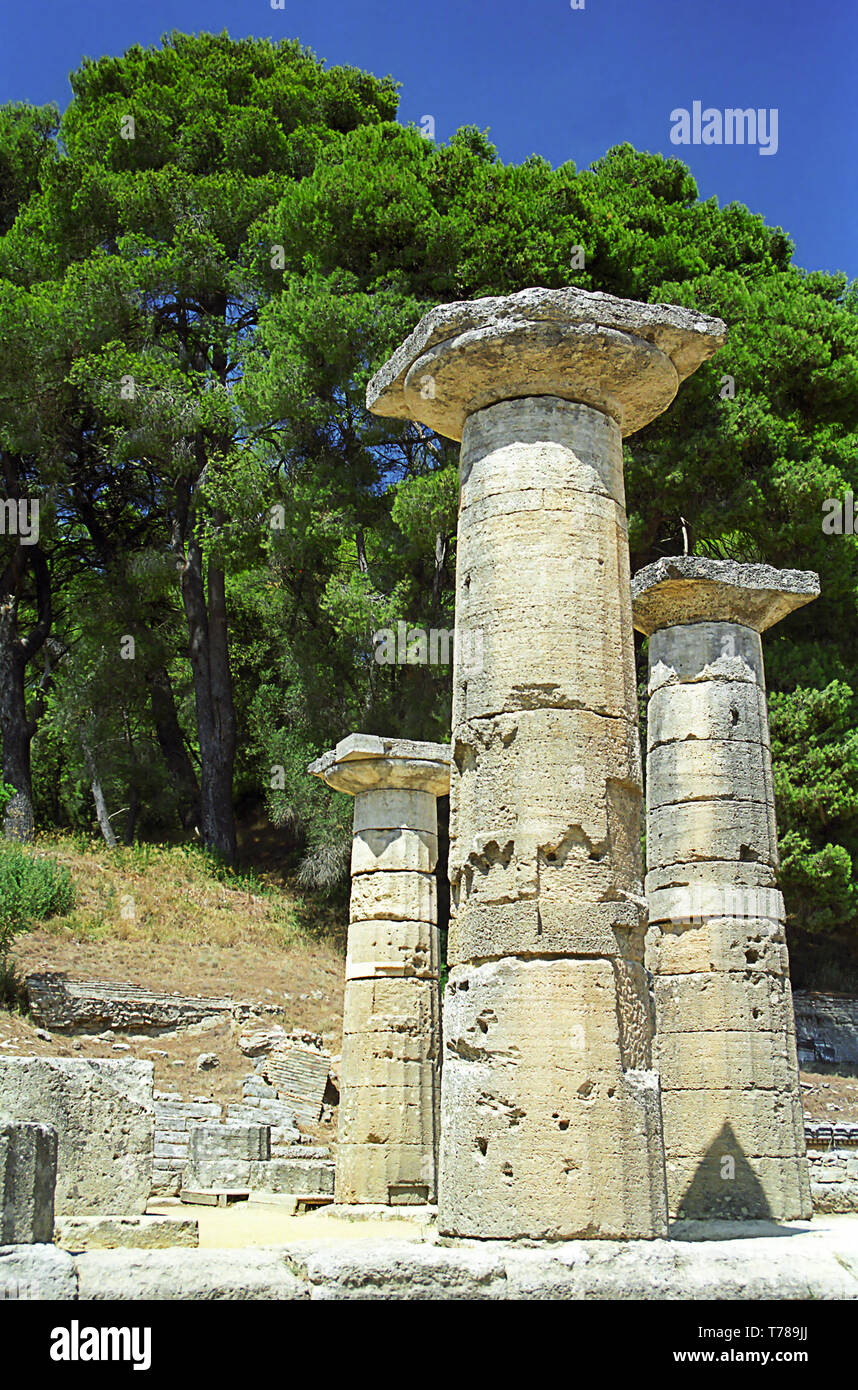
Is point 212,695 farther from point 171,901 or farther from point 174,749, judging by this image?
point 171,901

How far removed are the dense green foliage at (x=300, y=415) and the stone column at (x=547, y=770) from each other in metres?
10.3

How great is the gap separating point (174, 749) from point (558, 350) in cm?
1918

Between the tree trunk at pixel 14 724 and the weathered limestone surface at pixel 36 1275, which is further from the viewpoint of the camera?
the tree trunk at pixel 14 724

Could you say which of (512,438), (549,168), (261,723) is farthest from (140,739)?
Result: (512,438)

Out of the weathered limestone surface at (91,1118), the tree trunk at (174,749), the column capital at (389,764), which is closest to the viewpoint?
the weathered limestone surface at (91,1118)

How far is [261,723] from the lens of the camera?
22.9m

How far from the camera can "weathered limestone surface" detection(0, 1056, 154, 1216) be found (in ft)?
18.8

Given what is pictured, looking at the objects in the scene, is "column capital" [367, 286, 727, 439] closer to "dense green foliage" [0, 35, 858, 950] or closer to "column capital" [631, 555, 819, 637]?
"column capital" [631, 555, 819, 637]

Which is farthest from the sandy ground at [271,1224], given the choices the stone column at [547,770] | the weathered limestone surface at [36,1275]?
the weathered limestone surface at [36,1275]

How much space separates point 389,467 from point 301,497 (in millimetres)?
1629

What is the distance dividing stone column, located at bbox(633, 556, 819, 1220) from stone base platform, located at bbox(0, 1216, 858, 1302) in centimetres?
314

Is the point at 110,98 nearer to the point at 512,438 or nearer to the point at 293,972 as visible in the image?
the point at 293,972

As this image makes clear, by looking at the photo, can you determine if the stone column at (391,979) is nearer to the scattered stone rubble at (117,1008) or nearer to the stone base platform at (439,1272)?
the stone base platform at (439,1272)

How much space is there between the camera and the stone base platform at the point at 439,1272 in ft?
12.2
